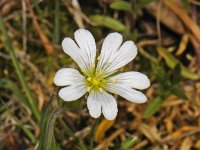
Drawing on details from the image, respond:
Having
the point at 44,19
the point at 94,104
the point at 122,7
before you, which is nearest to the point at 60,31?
the point at 44,19

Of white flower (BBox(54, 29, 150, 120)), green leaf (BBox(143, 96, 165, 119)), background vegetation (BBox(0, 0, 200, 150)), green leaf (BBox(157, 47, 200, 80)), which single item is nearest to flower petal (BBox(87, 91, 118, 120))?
white flower (BBox(54, 29, 150, 120))

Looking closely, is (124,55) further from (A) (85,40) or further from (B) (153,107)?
(B) (153,107)

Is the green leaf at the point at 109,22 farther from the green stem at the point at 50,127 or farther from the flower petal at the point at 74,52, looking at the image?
the green stem at the point at 50,127

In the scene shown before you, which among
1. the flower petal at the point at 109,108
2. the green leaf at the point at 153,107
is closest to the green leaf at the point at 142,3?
the green leaf at the point at 153,107

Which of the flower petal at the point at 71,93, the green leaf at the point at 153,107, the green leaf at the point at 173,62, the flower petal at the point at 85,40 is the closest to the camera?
the flower petal at the point at 71,93

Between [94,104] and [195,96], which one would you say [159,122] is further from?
[94,104]

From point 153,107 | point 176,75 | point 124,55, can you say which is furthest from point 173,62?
point 124,55
